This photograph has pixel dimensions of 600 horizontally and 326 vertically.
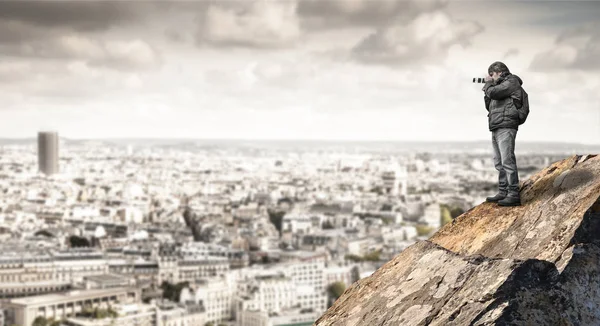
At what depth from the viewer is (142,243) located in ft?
130

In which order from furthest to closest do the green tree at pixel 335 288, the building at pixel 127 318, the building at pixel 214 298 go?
1. the green tree at pixel 335 288
2. the building at pixel 214 298
3. the building at pixel 127 318

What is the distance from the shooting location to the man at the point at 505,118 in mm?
3348

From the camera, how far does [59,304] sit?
91.4 feet

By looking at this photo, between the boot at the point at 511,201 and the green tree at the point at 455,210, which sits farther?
the green tree at the point at 455,210

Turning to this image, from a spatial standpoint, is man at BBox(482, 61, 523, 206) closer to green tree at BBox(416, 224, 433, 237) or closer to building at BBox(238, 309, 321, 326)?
building at BBox(238, 309, 321, 326)

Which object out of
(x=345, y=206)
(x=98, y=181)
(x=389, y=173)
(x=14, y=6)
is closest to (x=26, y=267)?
(x=14, y=6)

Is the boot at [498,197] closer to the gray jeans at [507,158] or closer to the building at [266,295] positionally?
the gray jeans at [507,158]

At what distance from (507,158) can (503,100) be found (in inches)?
8.6

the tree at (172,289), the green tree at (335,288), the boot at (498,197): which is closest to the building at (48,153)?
the tree at (172,289)

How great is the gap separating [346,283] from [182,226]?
14.4 meters

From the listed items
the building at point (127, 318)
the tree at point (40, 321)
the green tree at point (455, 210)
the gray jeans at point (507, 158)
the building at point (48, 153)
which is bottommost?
the tree at point (40, 321)

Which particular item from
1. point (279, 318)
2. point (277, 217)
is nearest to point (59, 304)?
point (279, 318)

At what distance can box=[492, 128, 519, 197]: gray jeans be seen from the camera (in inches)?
134

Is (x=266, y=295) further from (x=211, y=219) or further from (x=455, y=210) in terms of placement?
(x=211, y=219)
